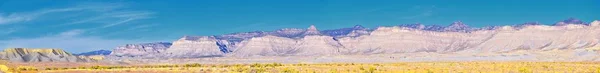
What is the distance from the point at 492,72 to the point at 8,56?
14830 cm

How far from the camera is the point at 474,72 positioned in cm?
5350

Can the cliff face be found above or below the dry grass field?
above

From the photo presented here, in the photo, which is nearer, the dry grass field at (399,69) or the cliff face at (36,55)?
the dry grass field at (399,69)

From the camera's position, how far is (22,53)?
190875 mm

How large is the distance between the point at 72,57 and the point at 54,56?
461cm

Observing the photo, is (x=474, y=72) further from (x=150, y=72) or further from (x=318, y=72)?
(x=150, y=72)

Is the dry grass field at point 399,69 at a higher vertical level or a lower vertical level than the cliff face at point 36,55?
lower

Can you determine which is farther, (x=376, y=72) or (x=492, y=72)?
(x=376, y=72)

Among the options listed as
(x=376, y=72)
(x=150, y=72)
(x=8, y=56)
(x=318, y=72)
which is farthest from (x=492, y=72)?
(x=8, y=56)

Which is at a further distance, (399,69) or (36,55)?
(36,55)

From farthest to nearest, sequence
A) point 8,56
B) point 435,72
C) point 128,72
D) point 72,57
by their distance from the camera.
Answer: point 72,57
point 8,56
point 128,72
point 435,72

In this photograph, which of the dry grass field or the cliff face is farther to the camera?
the cliff face

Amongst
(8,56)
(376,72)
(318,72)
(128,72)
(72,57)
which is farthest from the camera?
(72,57)

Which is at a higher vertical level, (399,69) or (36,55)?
(36,55)
